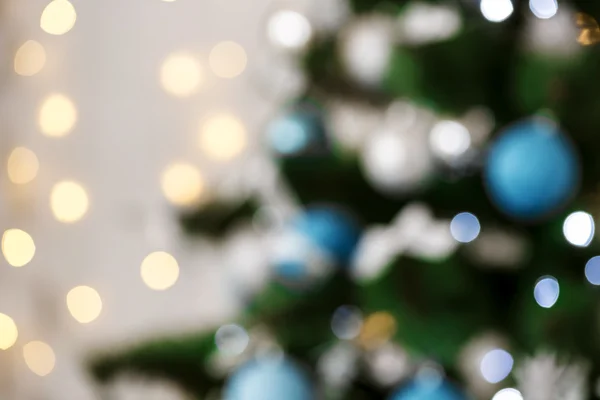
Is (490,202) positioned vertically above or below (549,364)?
above

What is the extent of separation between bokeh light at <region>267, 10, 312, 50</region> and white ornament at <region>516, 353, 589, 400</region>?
399 mm

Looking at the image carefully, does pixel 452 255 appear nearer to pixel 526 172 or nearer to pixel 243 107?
pixel 526 172

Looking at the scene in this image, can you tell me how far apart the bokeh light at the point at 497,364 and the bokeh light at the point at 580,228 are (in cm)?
11

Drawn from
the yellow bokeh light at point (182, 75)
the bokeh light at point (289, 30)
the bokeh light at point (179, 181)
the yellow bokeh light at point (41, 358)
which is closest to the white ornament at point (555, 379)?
the bokeh light at point (289, 30)

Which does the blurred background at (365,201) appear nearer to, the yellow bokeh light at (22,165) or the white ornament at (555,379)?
the white ornament at (555,379)

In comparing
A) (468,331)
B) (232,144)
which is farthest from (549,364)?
(232,144)

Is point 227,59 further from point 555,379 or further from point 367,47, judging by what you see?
point 555,379

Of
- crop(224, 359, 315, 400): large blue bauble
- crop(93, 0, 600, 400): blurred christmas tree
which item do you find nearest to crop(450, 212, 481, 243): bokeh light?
crop(93, 0, 600, 400): blurred christmas tree

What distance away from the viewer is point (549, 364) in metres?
0.49

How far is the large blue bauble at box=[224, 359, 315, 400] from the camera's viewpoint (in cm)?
60

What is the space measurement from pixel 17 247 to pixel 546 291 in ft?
3.08

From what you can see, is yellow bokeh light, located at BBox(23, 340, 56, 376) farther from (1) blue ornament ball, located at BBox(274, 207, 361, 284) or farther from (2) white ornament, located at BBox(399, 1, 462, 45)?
(2) white ornament, located at BBox(399, 1, 462, 45)

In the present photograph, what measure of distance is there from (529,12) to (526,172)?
158 mm

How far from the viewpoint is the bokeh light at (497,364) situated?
1.72 feet
